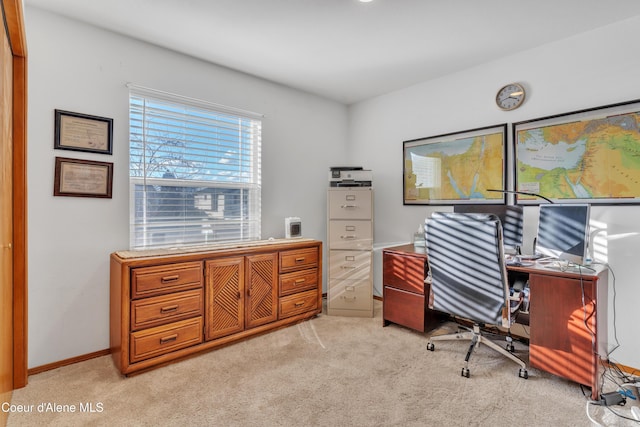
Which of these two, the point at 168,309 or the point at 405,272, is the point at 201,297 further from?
the point at 405,272

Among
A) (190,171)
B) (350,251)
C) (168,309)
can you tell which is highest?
(190,171)

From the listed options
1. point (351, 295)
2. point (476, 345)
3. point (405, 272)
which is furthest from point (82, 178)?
point (476, 345)

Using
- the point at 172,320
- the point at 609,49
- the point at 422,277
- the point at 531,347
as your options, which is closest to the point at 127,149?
the point at 172,320

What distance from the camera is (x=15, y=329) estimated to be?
6.63ft

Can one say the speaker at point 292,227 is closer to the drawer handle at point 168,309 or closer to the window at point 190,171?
the window at point 190,171

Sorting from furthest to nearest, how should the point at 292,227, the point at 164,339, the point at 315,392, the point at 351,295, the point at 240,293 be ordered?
the point at 292,227
the point at 351,295
the point at 240,293
the point at 164,339
the point at 315,392

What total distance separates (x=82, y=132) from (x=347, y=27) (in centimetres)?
212

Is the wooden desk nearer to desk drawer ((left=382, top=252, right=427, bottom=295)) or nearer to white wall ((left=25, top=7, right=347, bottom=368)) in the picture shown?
desk drawer ((left=382, top=252, right=427, bottom=295))

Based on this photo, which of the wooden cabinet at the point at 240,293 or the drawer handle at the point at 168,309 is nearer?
the drawer handle at the point at 168,309

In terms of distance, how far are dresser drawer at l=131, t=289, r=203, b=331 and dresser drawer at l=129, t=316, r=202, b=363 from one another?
0.04 meters

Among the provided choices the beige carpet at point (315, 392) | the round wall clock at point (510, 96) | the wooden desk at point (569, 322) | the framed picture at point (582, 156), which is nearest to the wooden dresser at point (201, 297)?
the beige carpet at point (315, 392)

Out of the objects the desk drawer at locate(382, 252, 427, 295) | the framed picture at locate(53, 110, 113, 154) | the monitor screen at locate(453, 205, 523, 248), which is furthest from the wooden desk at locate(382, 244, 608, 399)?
the framed picture at locate(53, 110, 113, 154)

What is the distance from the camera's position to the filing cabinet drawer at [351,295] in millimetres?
3391

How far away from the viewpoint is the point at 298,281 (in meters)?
3.19
